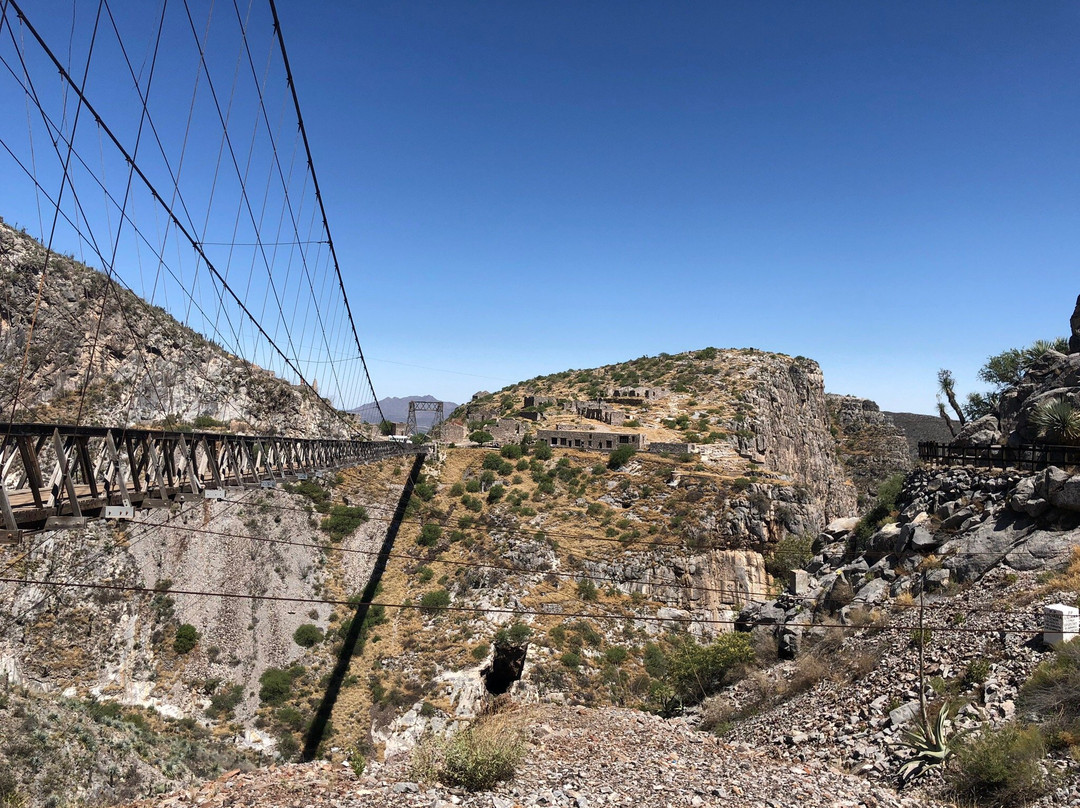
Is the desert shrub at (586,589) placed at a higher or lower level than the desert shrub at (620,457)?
lower

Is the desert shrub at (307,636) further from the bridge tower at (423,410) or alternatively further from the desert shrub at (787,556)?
the bridge tower at (423,410)

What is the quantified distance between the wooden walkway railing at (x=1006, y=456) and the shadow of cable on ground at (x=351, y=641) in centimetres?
1915

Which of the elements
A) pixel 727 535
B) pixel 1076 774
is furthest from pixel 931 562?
pixel 727 535

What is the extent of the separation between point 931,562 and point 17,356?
2309 inches

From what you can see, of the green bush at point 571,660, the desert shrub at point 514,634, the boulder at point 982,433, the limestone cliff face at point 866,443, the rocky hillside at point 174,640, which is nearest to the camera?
the rocky hillside at point 174,640

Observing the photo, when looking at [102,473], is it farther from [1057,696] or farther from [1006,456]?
[1006,456]

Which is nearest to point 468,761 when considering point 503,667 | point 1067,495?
point 1067,495

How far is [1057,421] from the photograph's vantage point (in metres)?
15.2

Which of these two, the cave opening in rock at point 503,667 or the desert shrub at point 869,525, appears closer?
the desert shrub at point 869,525

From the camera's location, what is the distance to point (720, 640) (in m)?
18.0

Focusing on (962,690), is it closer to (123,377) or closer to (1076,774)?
(1076,774)

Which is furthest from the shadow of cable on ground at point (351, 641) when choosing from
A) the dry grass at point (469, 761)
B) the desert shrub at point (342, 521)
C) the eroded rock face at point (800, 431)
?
the eroded rock face at point (800, 431)

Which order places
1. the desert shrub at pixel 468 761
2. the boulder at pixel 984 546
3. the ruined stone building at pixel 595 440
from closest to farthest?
the desert shrub at pixel 468 761
the boulder at pixel 984 546
the ruined stone building at pixel 595 440

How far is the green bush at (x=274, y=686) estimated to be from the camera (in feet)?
78.5
